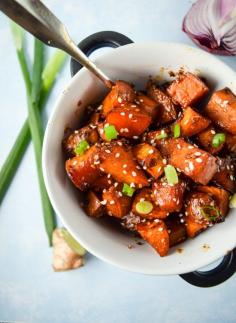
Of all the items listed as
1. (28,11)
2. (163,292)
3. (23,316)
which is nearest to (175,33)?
(28,11)

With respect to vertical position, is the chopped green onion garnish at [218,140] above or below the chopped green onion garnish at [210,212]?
above

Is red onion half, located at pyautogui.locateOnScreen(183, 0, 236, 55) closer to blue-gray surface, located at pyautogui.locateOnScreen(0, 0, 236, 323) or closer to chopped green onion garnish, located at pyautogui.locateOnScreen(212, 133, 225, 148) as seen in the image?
blue-gray surface, located at pyautogui.locateOnScreen(0, 0, 236, 323)

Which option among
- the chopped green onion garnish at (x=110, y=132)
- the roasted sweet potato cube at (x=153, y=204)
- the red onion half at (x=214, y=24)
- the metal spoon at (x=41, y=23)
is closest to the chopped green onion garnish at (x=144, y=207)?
the roasted sweet potato cube at (x=153, y=204)

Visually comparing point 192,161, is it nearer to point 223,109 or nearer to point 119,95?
point 223,109

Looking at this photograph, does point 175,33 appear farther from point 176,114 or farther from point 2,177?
point 2,177

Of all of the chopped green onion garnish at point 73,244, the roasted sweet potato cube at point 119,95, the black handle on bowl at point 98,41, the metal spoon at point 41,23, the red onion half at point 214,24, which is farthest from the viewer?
the chopped green onion garnish at point 73,244

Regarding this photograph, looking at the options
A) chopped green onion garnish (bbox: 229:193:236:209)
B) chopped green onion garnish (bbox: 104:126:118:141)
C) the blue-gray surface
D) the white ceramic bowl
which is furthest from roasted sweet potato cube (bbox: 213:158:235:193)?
the blue-gray surface

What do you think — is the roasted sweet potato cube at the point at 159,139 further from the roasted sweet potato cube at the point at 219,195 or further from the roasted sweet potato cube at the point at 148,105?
the roasted sweet potato cube at the point at 219,195
